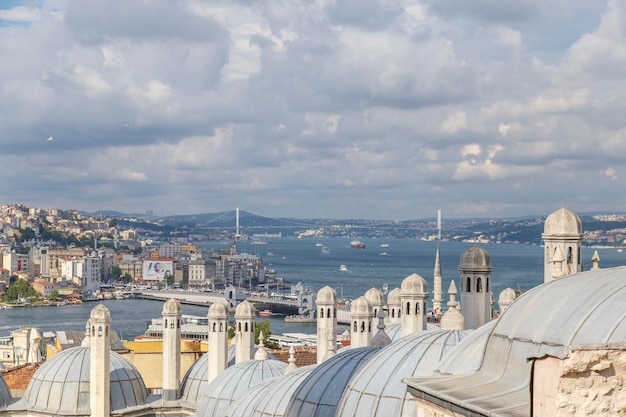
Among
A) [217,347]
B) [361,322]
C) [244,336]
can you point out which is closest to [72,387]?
[217,347]

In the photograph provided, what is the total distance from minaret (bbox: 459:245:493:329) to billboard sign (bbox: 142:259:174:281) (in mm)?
103471

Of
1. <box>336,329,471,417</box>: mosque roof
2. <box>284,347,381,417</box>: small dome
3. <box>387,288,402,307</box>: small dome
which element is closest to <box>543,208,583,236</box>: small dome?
<box>336,329,471,417</box>: mosque roof

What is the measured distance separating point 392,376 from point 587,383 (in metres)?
5.36

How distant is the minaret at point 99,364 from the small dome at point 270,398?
4724mm

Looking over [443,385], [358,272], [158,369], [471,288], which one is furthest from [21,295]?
[443,385]

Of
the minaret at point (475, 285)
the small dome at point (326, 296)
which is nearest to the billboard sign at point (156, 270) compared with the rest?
the small dome at point (326, 296)

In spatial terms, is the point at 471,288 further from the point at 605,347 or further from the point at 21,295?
the point at 21,295

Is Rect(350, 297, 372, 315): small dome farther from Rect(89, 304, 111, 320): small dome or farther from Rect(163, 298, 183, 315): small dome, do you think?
Rect(89, 304, 111, 320): small dome

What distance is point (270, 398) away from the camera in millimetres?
12711

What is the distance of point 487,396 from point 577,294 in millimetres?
699

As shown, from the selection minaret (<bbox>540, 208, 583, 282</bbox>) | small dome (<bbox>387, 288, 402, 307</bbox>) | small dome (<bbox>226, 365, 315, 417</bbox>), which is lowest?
small dome (<bbox>226, 365, 315, 417</bbox>)

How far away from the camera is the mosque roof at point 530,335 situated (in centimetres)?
489

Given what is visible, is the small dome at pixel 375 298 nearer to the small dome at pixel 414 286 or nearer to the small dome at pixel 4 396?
the small dome at pixel 414 286

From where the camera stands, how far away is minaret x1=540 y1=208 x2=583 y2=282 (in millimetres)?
10875
